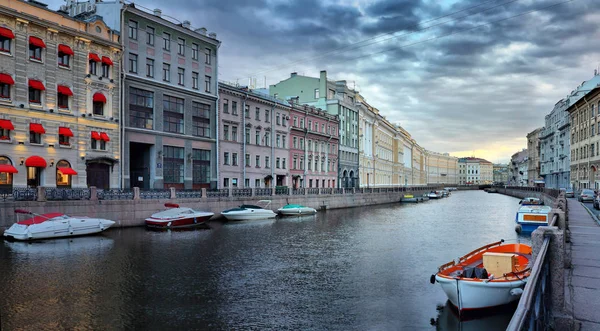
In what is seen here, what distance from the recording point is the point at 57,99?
35125 millimetres

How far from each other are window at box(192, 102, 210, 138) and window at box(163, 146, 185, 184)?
126 inches

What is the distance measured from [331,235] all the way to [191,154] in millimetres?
21460

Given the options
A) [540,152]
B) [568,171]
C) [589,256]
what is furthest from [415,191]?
[589,256]

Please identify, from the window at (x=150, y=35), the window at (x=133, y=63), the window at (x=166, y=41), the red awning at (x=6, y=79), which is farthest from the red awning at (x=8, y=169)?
the window at (x=166, y=41)

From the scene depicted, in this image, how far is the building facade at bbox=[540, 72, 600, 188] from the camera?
282ft

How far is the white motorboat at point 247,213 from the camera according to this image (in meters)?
41.2

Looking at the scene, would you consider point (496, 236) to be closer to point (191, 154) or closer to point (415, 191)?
point (191, 154)

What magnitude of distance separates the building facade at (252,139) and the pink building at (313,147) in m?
2.19

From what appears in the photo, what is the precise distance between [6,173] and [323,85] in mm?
55951

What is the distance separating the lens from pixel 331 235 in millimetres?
32750

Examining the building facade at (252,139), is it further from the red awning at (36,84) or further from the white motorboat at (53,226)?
the white motorboat at (53,226)

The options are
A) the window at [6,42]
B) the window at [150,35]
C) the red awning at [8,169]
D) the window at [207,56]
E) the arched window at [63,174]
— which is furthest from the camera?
the window at [207,56]

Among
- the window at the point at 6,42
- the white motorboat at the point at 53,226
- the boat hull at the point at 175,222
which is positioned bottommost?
the boat hull at the point at 175,222

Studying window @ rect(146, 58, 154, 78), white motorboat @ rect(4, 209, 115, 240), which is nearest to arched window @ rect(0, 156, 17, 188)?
white motorboat @ rect(4, 209, 115, 240)
